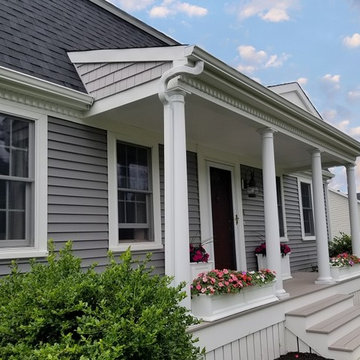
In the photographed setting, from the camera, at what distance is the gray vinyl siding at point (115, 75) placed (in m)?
4.25

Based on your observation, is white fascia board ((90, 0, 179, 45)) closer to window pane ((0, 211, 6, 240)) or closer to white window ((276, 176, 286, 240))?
white window ((276, 176, 286, 240))

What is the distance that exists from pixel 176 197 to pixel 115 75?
164 centimetres

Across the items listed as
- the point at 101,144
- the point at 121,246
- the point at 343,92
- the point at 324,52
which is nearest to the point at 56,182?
the point at 101,144

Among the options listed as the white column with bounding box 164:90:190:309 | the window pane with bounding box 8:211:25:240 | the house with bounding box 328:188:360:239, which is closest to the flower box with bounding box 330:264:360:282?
the white column with bounding box 164:90:190:309

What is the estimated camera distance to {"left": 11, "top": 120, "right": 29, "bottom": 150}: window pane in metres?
4.17

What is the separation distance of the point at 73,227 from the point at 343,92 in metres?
21.2

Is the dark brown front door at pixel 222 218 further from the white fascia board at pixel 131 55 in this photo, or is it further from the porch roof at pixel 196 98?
the white fascia board at pixel 131 55

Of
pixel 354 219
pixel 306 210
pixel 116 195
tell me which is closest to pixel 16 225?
pixel 116 195

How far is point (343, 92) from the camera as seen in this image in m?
22.4

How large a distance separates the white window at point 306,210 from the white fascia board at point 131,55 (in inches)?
274

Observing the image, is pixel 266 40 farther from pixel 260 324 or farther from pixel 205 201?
pixel 260 324

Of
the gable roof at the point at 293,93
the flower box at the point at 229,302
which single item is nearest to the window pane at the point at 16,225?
the flower box at the point at 229,302

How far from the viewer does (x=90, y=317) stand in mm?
2229

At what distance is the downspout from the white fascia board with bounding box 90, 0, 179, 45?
348 cm
